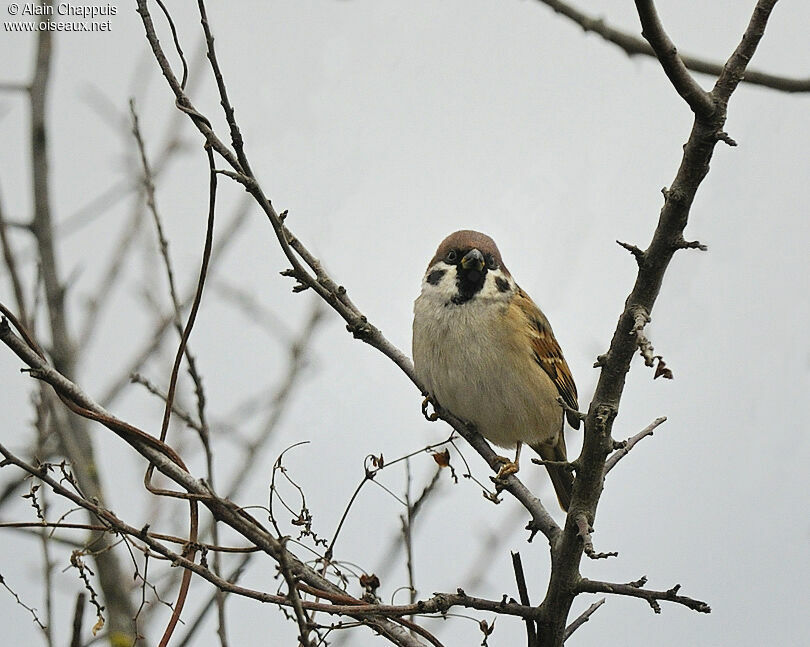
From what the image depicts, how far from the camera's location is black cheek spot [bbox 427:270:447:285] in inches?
185

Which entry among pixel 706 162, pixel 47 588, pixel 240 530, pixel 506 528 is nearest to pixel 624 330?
pixel 706 162

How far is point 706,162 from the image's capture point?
204cm

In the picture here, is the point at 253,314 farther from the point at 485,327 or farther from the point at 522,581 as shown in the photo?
the point at 522,581

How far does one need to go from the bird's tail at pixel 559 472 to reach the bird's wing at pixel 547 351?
0.23 meters

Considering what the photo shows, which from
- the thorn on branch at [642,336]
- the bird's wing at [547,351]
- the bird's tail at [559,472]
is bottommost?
the thorn on branch at [642,336]

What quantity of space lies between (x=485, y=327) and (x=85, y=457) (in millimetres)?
1739

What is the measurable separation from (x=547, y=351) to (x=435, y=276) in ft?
2.03

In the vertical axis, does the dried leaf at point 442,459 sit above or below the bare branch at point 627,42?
below

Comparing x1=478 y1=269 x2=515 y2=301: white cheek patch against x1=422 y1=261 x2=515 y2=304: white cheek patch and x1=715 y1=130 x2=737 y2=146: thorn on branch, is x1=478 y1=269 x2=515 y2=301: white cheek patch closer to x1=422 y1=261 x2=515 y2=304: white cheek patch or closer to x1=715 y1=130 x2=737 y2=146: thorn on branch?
x1=422 y1=261 x2=515 y2=304: white cheek patch

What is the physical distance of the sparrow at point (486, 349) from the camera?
4.35m

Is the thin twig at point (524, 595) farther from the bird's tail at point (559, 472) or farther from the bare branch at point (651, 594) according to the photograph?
the bird's tail at point (559, 472)

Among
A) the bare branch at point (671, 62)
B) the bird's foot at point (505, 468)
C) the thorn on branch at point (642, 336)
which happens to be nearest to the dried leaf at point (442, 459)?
the bird's foot at point (505, 468)

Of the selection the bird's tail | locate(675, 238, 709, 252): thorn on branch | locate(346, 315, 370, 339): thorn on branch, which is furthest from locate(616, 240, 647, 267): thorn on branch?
the bird's tail

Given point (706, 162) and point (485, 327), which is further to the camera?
point (485, 327)
